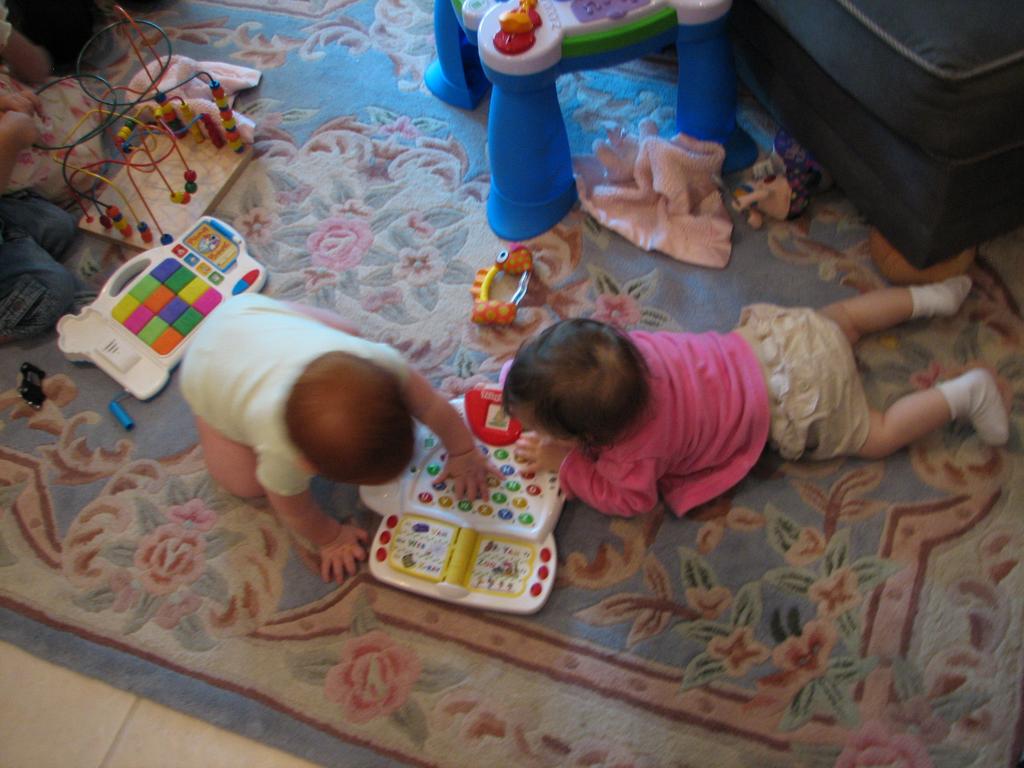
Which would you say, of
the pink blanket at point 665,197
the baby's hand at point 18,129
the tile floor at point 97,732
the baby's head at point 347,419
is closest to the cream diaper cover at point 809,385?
the pink blanket at point 665,197

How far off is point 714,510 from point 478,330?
1.40 ft

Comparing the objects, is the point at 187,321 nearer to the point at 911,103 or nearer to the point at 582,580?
the point at 582,580

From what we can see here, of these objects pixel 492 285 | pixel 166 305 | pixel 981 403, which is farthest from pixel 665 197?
pixel 166 305

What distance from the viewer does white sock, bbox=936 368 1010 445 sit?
37.9 inches

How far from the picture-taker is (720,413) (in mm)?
919

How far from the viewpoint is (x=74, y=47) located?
1.46 metres

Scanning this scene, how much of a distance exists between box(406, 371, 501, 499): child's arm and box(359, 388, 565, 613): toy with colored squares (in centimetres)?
1

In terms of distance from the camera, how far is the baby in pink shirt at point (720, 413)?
85 cm

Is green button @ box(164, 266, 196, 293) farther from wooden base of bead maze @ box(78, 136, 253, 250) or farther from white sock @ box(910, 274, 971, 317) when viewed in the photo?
white sock @ box(910, 274, 971, 317)

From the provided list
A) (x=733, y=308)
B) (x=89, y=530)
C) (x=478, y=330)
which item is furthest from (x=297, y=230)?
(x=733, y=308)

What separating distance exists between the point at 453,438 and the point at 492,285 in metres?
0.32

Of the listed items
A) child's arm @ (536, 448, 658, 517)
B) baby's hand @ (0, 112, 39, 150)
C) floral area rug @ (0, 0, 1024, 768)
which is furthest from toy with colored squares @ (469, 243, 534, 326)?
baby's hand @ (0, 112, 39, 150)

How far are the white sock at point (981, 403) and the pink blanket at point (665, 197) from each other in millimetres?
364

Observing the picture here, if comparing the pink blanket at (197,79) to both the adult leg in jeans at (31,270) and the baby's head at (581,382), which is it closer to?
the adult leg in jeans at (31,270)
